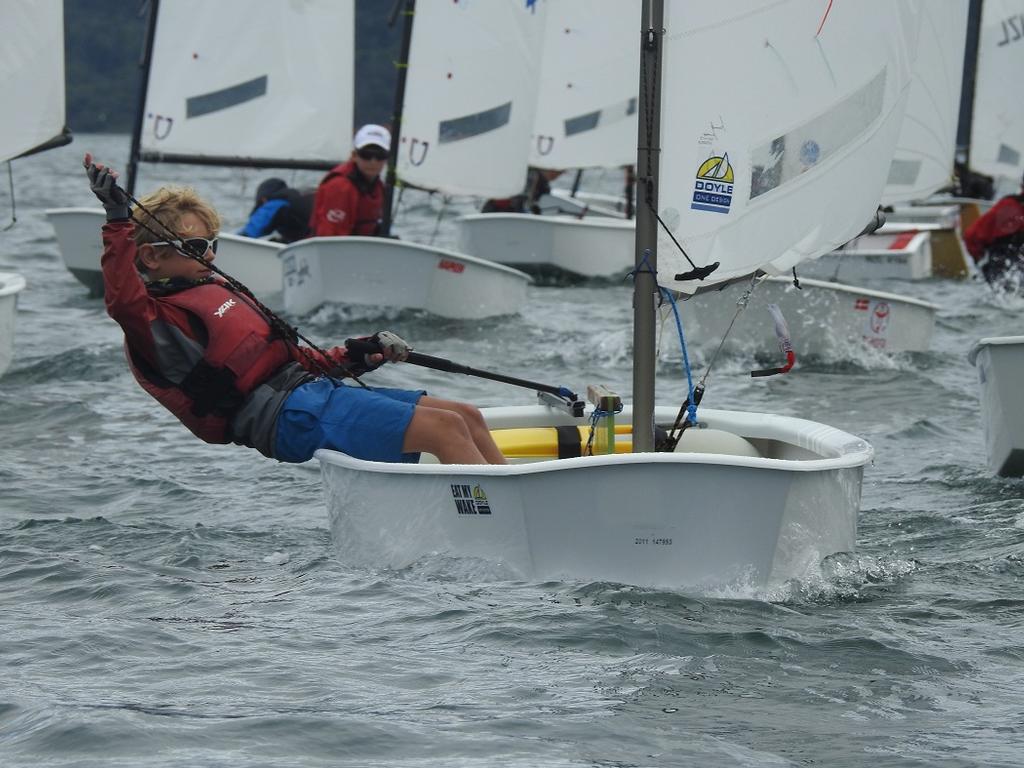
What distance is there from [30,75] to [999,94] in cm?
1026

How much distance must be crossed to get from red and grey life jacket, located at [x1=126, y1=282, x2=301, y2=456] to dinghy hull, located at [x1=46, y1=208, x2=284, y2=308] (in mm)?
6073

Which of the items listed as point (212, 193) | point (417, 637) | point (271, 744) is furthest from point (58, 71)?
point (212, 193)

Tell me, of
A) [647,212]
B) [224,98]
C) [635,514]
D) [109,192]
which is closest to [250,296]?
[109,192]

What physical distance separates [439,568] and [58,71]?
4.96 meters

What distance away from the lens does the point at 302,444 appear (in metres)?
4.63

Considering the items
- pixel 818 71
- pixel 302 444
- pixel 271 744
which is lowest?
pixel 271 744

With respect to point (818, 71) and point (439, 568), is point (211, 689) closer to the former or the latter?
point (439, 568)

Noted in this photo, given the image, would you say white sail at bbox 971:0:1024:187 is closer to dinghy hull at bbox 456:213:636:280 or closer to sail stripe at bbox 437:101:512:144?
dinghy hull at bbox 456:213:636:280

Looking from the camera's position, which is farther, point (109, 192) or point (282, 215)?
point (282, 215)

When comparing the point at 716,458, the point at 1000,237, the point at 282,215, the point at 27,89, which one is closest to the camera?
the point at 716,458

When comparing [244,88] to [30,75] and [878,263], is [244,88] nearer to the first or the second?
[30,75]

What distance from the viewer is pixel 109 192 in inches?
165

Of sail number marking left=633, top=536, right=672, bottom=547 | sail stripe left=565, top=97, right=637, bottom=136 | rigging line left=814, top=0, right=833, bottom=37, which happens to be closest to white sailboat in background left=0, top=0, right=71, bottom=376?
rigging line left=814, top=0, right=833, bottom=37

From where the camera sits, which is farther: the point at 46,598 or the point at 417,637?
the point at 46,598
